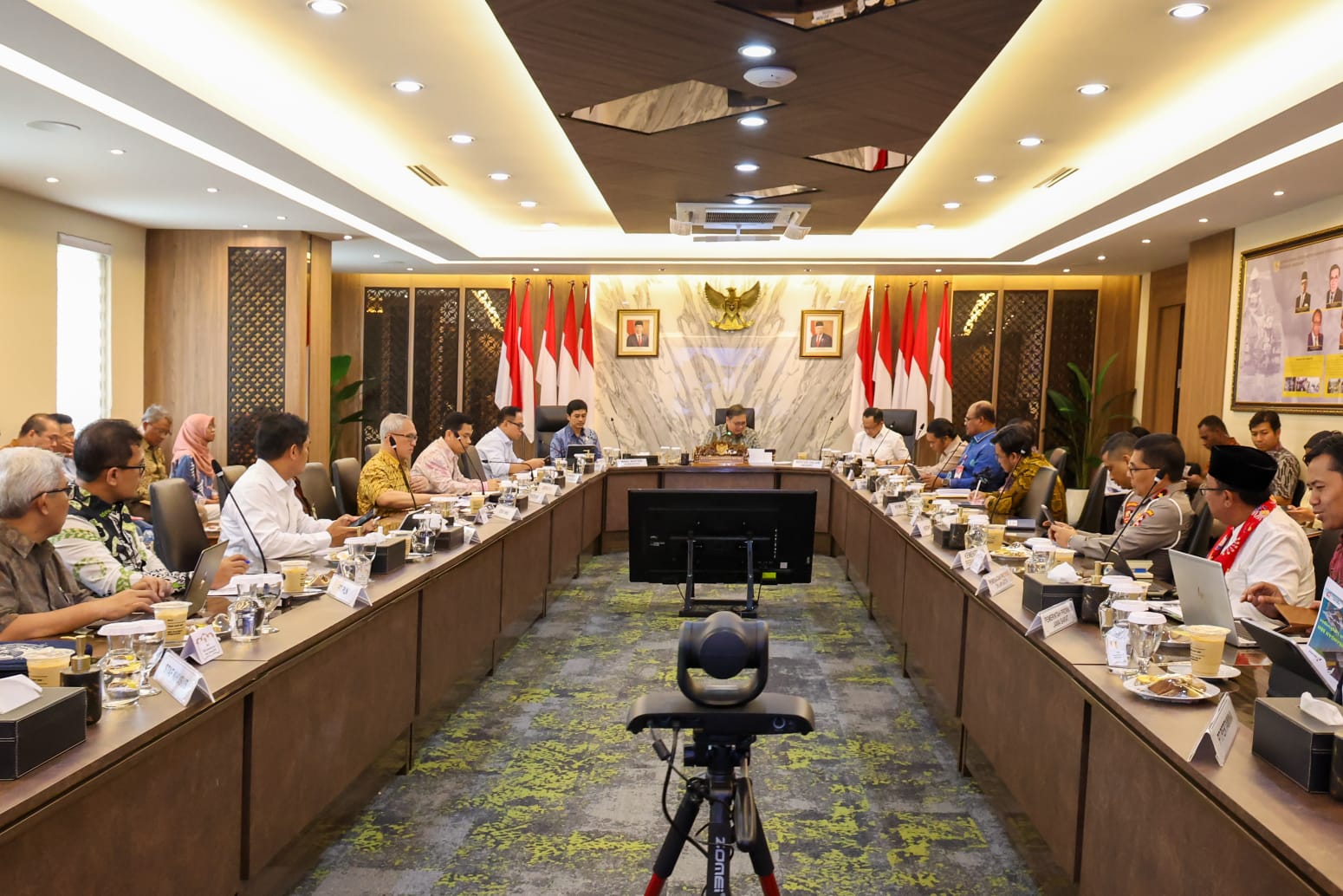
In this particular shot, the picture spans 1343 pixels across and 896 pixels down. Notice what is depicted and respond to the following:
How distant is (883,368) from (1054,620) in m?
8.86

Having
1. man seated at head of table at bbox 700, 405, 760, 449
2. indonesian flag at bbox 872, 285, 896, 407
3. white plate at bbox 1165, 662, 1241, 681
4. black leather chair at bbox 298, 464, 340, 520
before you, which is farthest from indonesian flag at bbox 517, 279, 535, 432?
white plate at bbox 1165, 662, 1241, 681

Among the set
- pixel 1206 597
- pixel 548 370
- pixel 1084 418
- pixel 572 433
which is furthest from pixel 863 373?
pixel 1206 597

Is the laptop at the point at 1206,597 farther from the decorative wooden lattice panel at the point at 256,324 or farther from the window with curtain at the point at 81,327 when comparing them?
the window with curtain at the point at 81,327

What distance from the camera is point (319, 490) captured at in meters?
5.49

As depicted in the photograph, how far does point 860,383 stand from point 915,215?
2590mm

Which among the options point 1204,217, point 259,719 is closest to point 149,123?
point 259,719

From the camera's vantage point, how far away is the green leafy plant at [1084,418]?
11.3m

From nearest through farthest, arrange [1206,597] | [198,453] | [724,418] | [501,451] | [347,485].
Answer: [1206,597] < [347,485] < [198,453] < [501,451] < [724,418]

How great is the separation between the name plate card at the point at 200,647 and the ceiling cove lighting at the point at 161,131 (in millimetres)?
3366

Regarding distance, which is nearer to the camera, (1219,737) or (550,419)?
(1219,737)

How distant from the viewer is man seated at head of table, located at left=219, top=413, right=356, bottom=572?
381cm

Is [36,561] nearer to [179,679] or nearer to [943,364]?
[179,679]

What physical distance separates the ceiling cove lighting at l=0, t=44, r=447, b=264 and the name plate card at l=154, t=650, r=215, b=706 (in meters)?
3.49

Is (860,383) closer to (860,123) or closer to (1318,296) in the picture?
(1318,296)
